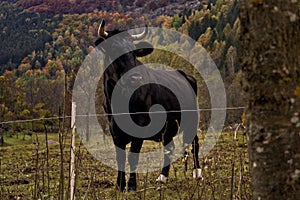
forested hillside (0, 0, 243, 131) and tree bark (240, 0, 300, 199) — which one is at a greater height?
forested hillside (0, 0, 243, 131)

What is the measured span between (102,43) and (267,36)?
6155 millimetres

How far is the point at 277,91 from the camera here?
5.59 ft

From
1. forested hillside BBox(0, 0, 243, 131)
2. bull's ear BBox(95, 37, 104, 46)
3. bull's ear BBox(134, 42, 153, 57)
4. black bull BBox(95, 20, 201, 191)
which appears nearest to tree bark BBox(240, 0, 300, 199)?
forested hillside BBox(0, 0, 243, 131)

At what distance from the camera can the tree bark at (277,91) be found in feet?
5.58

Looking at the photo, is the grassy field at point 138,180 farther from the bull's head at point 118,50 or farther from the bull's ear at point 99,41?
the bull's ear at point 99,41

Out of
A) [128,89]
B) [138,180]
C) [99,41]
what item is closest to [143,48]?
[99,41]

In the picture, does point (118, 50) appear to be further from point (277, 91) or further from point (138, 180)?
point (277, 91)

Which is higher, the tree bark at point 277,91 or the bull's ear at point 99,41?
the bull's ear at point 99,41

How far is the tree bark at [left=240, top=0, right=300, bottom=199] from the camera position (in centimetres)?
170

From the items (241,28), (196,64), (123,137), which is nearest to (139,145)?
(123,137)

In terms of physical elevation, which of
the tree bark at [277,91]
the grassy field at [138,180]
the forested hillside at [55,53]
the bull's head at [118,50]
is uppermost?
the forested hillside at [55,53]

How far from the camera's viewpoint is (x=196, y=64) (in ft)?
252

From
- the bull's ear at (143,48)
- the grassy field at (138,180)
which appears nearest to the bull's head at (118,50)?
the bull's ear at (143,48)

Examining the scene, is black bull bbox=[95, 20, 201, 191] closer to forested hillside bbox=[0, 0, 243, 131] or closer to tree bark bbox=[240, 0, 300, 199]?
forested hillside bbox=[0, 0, 243, 131]
